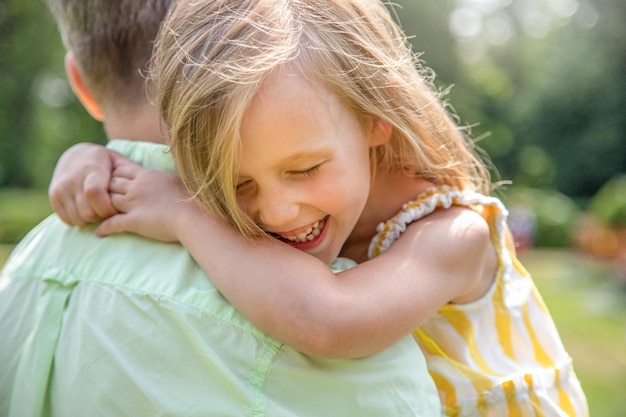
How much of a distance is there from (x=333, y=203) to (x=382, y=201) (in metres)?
0.33

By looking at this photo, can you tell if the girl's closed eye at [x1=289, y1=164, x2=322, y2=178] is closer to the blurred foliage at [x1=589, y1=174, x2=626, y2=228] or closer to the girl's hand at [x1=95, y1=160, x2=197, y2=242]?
the girl's hand at [x1=95, y1=160, x2=197, y2=242]

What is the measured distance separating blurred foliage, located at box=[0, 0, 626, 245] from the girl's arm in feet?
76.8

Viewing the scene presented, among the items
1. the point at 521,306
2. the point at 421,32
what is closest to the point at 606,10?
the point at 421,32

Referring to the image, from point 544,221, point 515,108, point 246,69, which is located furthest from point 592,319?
point 515,108

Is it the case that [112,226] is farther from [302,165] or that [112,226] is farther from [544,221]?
[544,221]

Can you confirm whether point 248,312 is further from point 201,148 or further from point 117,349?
point 201,148

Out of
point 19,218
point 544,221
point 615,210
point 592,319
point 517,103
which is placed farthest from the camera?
point 517,103

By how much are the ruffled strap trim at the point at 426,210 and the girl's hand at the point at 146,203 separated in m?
0.54

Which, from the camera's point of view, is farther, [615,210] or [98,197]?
[615,210]

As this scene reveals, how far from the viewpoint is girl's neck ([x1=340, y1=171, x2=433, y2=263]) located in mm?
2291

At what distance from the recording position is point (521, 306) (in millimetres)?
2285

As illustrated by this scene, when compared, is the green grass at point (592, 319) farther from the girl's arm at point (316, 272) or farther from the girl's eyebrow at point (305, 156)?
the girl's eyebrow at point (305, 156)

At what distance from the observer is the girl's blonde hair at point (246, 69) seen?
1.88 metres

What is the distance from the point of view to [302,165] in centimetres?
193
